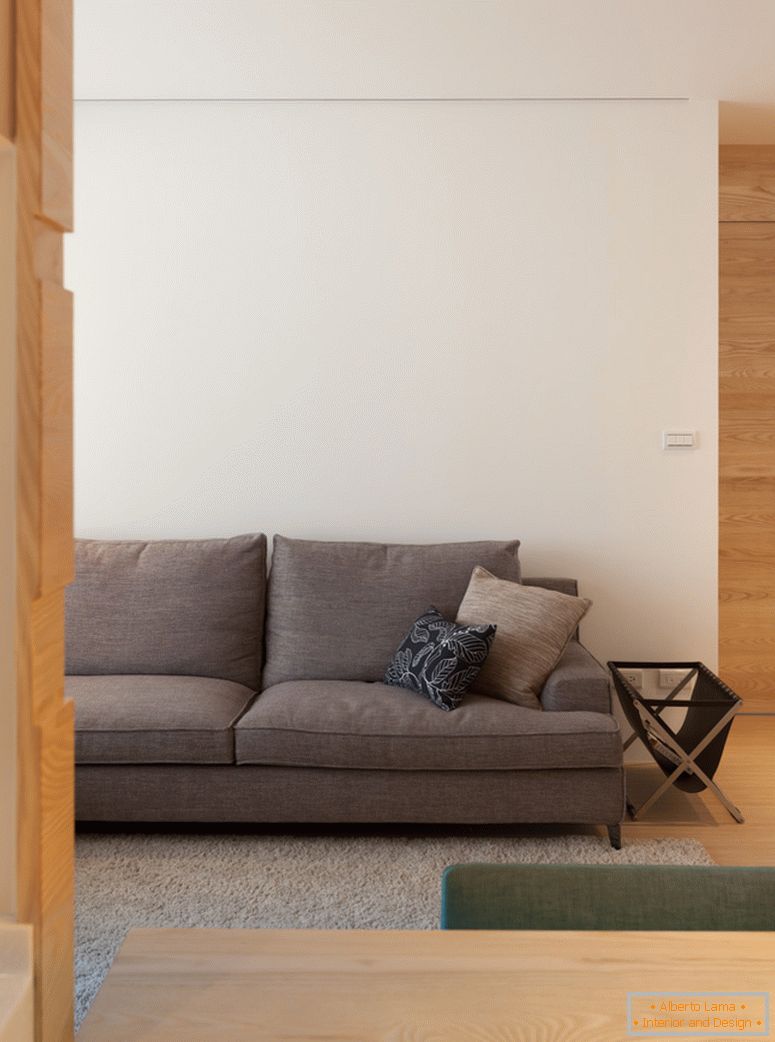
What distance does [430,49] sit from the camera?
3.71 metres

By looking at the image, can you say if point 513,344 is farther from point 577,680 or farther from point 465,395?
point 577,680

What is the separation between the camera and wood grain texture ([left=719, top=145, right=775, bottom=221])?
15.9ft

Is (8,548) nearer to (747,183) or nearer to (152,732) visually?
(152,732)

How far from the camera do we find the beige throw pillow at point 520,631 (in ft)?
11.7

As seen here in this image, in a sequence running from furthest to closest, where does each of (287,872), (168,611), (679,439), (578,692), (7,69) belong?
1. (679,439)
2. (168,611)
3. (578,692)
4. (287,872)
5. (7,69)

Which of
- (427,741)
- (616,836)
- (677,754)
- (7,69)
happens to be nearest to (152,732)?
(427,741)

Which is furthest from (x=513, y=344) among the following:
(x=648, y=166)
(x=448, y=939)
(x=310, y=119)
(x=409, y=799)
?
(x=448, y=939)

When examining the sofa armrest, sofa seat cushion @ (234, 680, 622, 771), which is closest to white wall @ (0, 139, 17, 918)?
sofa seat cushion @ (234, 680, 622, 771)

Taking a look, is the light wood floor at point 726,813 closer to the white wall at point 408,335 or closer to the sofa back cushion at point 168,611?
the white wall at point 408,335

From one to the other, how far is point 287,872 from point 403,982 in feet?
7.60

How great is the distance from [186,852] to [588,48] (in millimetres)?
3219

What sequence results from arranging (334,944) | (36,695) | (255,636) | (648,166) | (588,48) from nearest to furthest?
(36,695) → (334,944) → (588,48) → (255,636) → (648,166)

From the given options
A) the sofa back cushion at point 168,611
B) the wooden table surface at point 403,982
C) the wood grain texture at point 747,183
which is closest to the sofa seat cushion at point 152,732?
the sofa back cushion at point 168,611

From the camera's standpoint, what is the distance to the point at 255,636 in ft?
13.0
